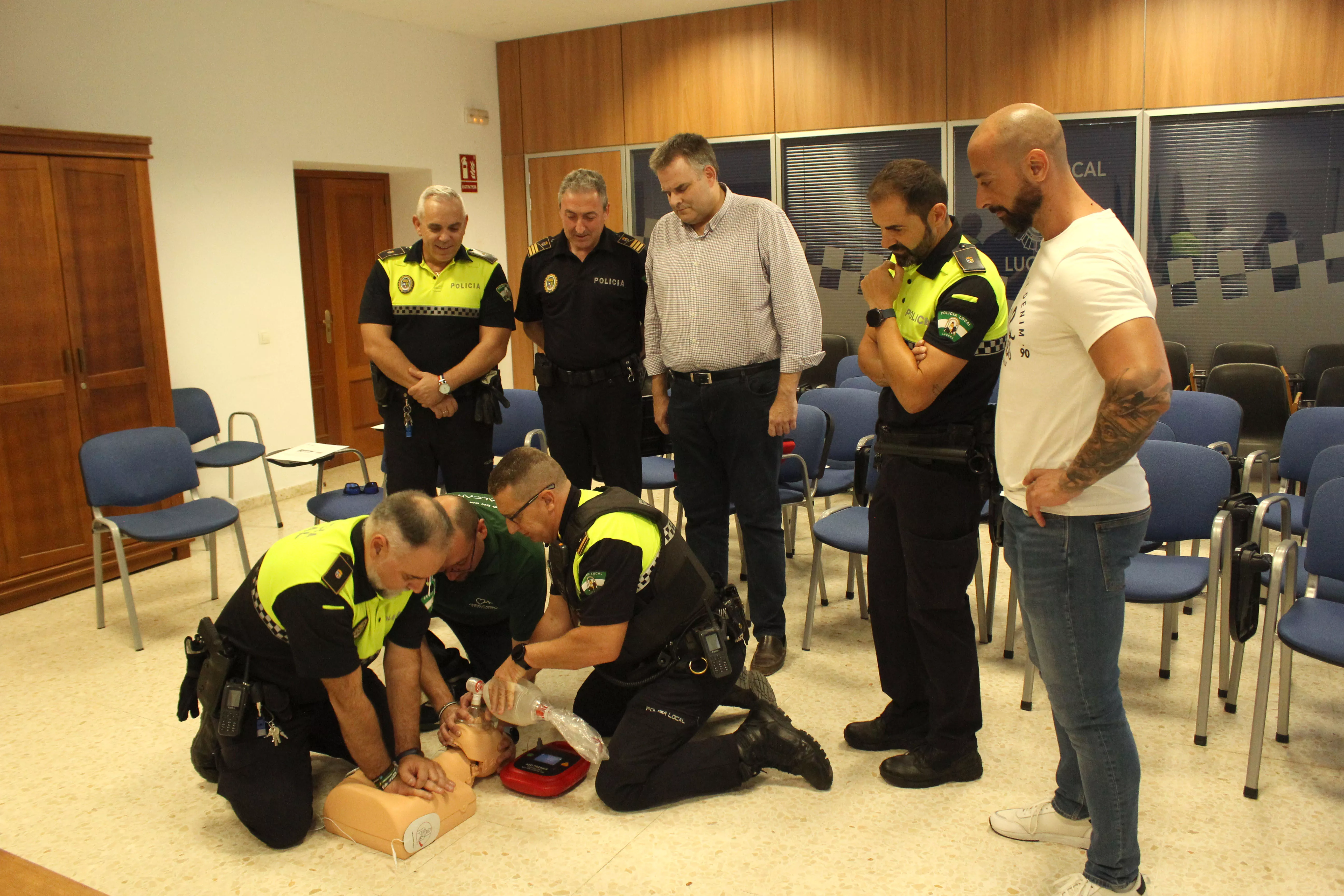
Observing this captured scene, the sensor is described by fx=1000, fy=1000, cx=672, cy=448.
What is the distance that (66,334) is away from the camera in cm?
451

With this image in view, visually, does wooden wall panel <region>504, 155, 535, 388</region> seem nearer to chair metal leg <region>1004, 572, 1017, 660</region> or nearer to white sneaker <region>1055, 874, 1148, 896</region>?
chair metal leg <region>1004, 572, 1017, 660</region>

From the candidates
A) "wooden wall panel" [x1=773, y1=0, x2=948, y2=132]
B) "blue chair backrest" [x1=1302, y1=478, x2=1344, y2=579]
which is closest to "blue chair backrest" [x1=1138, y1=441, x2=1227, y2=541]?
"blue chair backrest" [x1=1302, y1=478, x2=1344, y2=579]

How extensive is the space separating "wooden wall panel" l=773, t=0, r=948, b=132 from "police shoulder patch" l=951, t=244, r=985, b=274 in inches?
173

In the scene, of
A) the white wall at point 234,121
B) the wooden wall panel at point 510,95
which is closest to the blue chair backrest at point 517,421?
the white wall at point 234,121

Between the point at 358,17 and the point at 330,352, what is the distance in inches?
88.6

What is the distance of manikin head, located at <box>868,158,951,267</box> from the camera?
2385 millimetres

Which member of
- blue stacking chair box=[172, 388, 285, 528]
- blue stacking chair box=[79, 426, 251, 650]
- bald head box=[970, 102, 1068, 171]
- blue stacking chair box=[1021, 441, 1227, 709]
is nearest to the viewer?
bald head box=[970, 102, 1068, 171]

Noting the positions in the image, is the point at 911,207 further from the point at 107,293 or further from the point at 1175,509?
the point at 107,293

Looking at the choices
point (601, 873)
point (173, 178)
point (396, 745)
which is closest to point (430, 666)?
point (396, 745)

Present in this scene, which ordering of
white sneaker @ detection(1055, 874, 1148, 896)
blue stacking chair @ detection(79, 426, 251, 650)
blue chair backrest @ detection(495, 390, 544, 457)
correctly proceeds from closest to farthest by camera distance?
white sneaker @ detection(1055, 874, 1148, 896)
blue stacking chair @ detection(79, 426, 251, 650)
blue chair backrest @ detection(495, 390, 544, 457)

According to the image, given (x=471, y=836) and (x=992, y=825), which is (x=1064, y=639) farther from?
(x=471, y=836)

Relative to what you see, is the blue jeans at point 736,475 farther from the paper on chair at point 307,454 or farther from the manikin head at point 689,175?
the paper on chair at point 307,454

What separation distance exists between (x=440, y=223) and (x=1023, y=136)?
2.41 metres

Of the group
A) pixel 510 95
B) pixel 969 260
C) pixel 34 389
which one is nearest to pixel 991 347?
pixel 969 260
